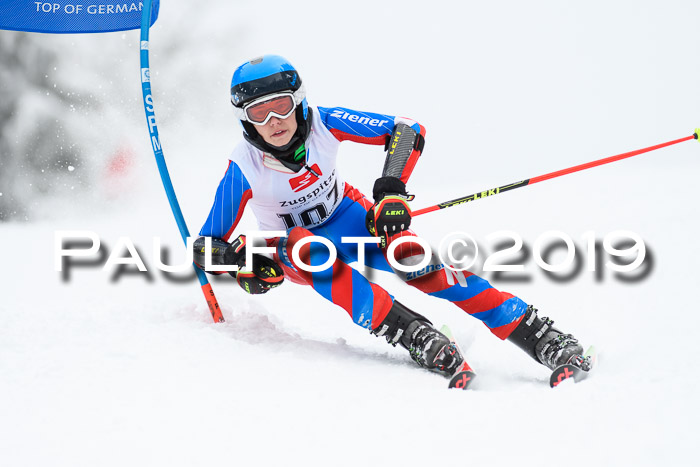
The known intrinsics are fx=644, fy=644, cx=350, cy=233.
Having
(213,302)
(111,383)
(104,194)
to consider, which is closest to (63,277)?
(213,302)

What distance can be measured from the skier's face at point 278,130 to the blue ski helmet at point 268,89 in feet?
0.08

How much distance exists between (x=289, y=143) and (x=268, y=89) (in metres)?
0.25

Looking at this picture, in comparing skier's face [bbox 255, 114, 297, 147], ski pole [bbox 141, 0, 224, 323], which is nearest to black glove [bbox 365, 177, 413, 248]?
skier's face [bbox 255, 114, 297, 147]

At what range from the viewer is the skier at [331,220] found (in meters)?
2.65

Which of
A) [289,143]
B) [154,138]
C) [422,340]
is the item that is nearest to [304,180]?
[289,143]

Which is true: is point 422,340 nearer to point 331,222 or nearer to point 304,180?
point 331,222

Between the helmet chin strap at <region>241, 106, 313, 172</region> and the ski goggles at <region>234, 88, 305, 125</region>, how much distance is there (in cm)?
6

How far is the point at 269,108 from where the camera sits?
106 inches

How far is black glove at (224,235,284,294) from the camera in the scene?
9.18ft

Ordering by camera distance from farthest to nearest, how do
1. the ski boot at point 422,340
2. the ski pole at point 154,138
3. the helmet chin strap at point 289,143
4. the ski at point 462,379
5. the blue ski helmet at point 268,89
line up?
the ski pole at point 154,138 < the helmet chin strap at point 289,143 < the blue ski helmet at point 268,89 < the ski boot at point 422,340 < the ski at point 462,379

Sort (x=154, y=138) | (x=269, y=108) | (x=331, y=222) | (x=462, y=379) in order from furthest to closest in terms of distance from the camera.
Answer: (x=154, y=138)
(x=331, y=222)
(x=269, y=108)
(x=462, y=379)

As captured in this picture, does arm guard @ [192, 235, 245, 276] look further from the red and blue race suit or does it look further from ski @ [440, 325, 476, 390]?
ski @ [440, 325, 476, 390]

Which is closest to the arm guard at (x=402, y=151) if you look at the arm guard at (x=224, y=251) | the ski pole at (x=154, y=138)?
the arm guard at (x=224, y=251)

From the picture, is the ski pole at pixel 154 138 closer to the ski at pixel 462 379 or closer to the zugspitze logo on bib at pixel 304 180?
the zugspitze logo on bib at pixel 304 180
